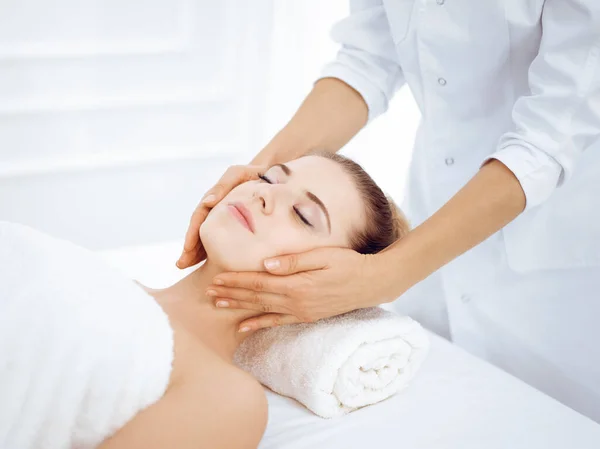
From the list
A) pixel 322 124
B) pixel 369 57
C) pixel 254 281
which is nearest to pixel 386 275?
pixel 254 281

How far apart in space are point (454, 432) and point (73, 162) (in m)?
1.81

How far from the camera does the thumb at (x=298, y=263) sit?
137cm

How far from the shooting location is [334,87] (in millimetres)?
1882

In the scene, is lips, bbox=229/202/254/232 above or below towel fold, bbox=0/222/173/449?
above

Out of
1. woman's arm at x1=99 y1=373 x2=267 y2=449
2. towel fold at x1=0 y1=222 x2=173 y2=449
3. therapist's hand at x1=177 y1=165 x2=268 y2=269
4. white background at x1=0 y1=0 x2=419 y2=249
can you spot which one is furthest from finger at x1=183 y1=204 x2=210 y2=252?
white background at x1=0 y1=0 x2=419 y2=249

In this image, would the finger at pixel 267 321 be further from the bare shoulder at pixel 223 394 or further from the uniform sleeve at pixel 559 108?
the uniform sleeve at pixel 559 108

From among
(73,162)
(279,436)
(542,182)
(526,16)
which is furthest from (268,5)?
(279,436)

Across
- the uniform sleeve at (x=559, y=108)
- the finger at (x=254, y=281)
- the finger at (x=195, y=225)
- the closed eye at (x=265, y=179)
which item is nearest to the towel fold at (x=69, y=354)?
the finger at (x=254, y=281)

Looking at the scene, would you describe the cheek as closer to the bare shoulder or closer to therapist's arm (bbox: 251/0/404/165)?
the bare shoulder

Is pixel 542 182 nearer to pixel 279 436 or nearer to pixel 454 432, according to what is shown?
pixel 454 432

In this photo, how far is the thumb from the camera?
1372 mm

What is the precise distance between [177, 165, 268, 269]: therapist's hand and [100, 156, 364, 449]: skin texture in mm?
34

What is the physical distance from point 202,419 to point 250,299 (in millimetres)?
262

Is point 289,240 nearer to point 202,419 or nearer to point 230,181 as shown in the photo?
point 230,181
